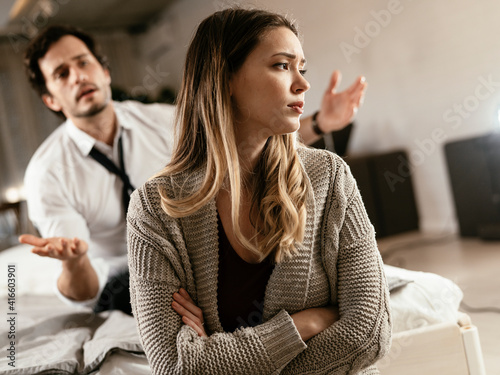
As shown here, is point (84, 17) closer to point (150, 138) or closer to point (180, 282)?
point (150, 138)

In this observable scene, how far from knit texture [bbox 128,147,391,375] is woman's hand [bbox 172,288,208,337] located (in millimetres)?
13

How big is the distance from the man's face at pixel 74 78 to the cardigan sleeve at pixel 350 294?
3.75 feet

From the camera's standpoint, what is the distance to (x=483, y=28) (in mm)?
3557

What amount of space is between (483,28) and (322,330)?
304 centimetres

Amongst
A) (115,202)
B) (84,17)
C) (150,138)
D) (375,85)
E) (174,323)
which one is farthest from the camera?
(84,17)

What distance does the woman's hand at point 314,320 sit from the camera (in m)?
1.11

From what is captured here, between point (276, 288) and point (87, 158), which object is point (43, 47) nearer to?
point (87, 158)

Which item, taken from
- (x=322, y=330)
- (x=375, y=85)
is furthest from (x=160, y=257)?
(x=375, y=85)

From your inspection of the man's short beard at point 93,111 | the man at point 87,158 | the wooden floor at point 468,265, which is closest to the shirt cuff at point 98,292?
the man at point 87,158

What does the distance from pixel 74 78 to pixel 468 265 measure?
225 centimetres

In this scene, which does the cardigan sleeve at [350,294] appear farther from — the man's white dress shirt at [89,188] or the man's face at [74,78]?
the man's face at [74,78]

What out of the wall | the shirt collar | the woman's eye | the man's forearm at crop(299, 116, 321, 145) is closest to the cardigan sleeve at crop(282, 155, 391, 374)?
the woman's eye

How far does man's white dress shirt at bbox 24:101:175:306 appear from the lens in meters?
1.99

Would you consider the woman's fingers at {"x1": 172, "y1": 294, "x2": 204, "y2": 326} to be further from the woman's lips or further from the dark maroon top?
the woman's lips
